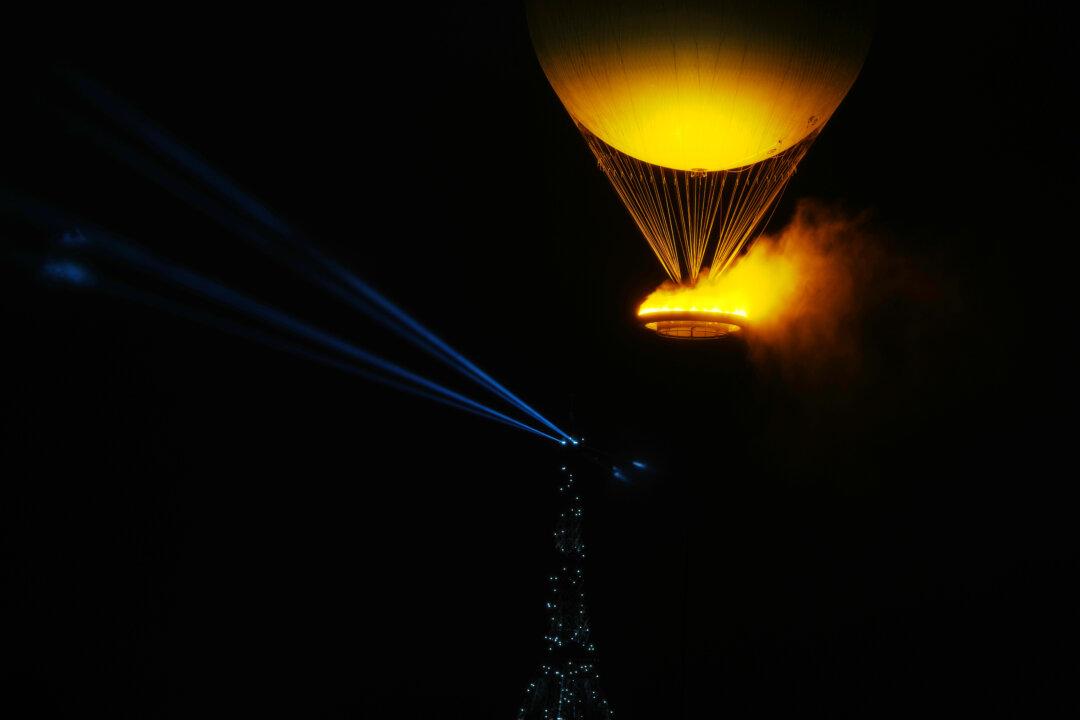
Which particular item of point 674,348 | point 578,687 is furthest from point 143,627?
point 674,348

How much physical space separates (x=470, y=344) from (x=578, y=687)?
6.37 feet

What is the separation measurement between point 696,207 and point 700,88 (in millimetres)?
828

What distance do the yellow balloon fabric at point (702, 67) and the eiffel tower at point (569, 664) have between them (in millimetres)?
1848

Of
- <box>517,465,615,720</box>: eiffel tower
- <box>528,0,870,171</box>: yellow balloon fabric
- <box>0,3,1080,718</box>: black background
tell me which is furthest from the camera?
<box>0,3,1080,718</box>: black background

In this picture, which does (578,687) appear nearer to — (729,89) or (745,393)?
(745,393)

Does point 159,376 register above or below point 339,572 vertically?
above

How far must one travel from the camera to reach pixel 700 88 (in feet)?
13.8

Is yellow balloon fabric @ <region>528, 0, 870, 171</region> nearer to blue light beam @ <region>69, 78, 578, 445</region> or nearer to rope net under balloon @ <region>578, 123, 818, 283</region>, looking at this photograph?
rope net under balloon @ <region>578, 123, 818, 283</region>

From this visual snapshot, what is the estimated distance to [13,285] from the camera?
4.70 m

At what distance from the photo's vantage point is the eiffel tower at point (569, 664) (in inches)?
178

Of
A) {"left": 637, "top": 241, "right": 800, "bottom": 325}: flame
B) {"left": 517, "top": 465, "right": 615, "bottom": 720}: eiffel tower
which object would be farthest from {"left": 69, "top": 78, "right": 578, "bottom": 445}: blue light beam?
{"left": 637, "top": 241, "right": 800, "bottom": 325}: flame

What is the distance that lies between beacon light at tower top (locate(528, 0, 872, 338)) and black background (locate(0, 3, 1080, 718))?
58 centimetres

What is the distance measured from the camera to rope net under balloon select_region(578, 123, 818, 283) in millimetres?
4950

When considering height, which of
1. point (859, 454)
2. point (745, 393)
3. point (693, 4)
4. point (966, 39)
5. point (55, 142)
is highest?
point (966, 39)
